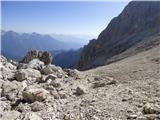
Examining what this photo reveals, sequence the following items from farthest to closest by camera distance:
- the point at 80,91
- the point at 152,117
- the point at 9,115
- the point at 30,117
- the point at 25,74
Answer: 1. the point at 25,74
2. the point at 80,91
3. the point at 9,115
4. the point at 30,117
5. the point at 152,117

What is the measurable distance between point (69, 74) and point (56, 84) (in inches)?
151

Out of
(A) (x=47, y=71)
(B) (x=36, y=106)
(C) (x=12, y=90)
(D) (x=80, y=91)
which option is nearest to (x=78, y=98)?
(D) (x=80, y=91)

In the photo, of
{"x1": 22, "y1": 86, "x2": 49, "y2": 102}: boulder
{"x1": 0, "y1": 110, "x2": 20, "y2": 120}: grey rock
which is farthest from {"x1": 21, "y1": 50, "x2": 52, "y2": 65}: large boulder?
{"x1": 0, "y1": 110, "x2": 20, "y2": 120}: grey rock

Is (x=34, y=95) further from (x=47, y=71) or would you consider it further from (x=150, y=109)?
(x=47, y=71)

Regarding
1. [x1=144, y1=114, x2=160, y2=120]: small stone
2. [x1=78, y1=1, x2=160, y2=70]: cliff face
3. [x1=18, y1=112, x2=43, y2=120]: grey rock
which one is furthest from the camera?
[x1=78, y1=1, x2=160, y2=70]: cliff face

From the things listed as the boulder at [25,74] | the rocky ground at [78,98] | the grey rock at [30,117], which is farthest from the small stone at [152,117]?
the boulder at [25,74]

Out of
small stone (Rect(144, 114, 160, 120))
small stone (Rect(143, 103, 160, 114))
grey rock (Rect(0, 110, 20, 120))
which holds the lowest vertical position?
grey rock (Rect(0, 110, 20, 120))

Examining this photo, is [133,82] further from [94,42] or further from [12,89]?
[94,42]

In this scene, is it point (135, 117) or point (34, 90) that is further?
point (34, 90)

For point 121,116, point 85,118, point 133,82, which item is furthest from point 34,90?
point 133,82

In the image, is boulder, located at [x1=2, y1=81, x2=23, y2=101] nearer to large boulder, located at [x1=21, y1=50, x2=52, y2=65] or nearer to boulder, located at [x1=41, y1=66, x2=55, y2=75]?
boulder, located at [x1=41, y1=66, x2=55, y2=75]

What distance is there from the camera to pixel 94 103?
1272 centimetres

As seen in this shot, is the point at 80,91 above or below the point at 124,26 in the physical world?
below

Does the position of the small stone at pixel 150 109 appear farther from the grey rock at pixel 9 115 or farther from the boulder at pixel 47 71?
the boulder at pixel 47 71
